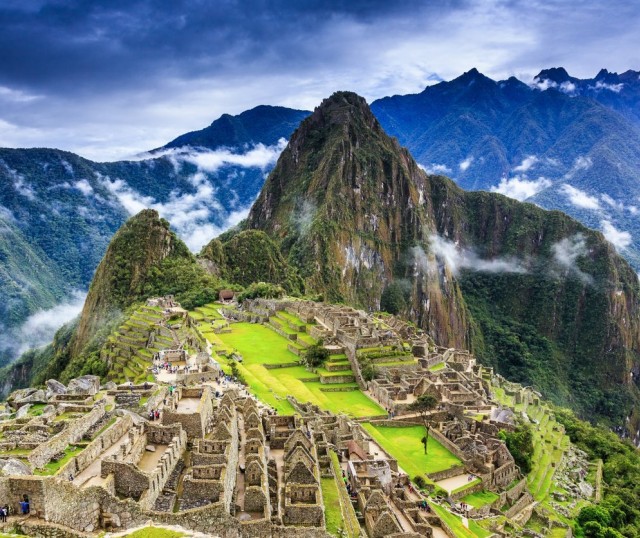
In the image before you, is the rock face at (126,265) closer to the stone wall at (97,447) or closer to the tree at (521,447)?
the tree at (521,447)

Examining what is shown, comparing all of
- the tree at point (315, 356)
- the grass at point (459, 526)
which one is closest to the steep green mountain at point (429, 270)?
the tree at point (315, 356)

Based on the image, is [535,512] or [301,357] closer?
[535,512]

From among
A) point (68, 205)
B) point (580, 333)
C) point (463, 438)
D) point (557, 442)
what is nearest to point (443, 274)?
point (580, 333)

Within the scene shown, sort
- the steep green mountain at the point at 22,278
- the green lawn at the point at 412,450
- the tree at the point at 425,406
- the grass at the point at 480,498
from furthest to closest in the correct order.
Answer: the steep green mountain at the point at 22,278 → the tree at the point at 425,406 → the green lawn at the point at 412,450 → the grass at the point at 480,498

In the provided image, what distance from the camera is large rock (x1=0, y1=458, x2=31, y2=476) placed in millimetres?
15695

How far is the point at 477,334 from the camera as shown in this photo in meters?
169

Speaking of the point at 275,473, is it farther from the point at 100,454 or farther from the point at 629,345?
the point at 629,345

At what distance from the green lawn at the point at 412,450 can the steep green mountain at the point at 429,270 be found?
86193mm

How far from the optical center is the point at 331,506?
21531 millimetres

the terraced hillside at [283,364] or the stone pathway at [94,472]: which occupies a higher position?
the stone pathway at [94,472]

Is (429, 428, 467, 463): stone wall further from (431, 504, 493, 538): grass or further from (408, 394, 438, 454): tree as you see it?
(431, 504, 493, 538): grass

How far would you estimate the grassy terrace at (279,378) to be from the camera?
40.0m

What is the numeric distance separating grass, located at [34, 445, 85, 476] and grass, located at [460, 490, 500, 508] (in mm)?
21487

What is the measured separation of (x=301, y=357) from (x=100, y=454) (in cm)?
3528
